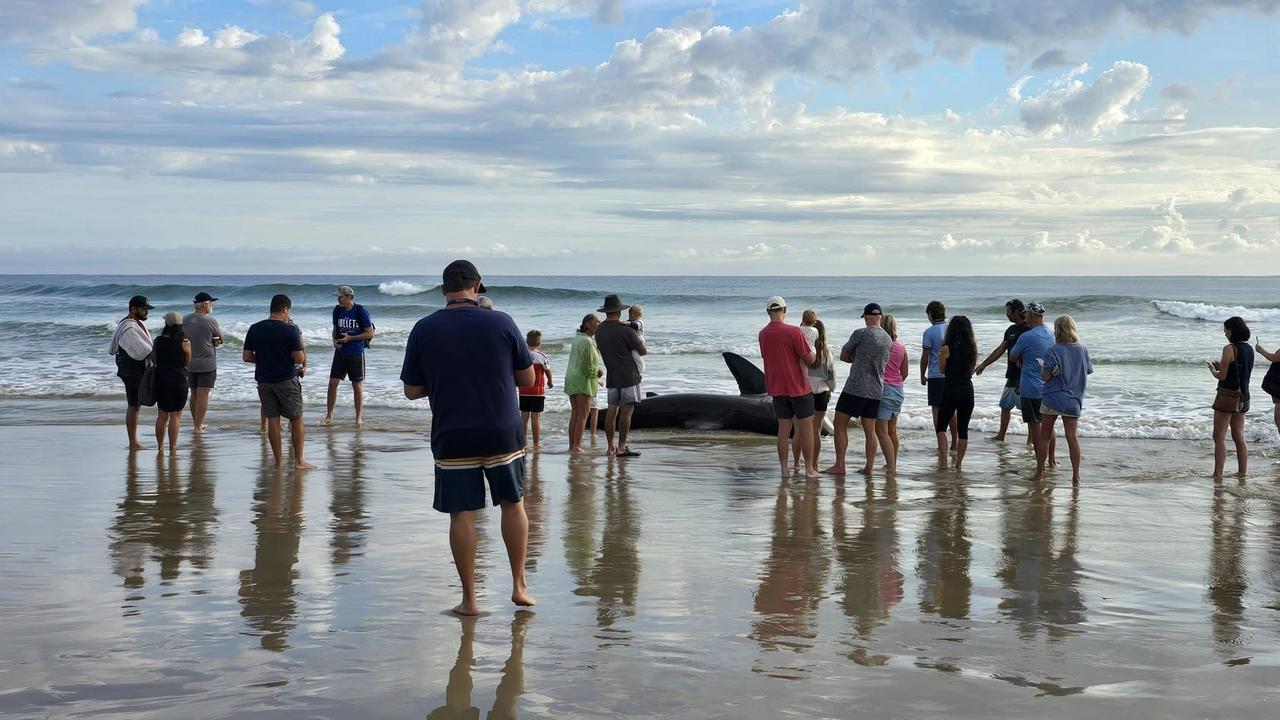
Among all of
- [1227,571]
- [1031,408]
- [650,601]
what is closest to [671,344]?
[1031,408]

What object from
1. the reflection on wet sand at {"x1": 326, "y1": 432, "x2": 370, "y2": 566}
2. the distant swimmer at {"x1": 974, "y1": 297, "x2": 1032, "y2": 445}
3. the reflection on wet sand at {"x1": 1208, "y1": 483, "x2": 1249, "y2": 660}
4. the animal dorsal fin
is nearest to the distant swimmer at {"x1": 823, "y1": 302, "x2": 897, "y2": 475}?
the distant swimmer at {"x1": 974, "y1": 297, "x2": 1032, "y2": 445}

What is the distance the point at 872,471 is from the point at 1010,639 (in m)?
5.94

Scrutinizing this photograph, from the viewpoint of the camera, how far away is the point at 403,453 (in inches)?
486

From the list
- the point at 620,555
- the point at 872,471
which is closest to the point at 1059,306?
the point at 872,471

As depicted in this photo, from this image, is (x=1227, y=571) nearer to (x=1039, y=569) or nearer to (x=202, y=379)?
(x=1039, y=569)

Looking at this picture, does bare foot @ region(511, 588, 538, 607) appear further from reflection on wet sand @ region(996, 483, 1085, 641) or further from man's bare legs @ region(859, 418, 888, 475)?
man's bare legs @ region(859, 418, 888, 475)

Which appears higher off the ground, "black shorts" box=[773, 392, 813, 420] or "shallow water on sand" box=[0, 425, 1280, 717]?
"black shorts" box=[773, 392, 813, 420]

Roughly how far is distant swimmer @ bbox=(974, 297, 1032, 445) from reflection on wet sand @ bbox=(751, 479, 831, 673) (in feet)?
12.1

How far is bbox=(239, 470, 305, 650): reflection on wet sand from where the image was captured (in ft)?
17.7

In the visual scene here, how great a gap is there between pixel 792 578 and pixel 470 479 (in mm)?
2083

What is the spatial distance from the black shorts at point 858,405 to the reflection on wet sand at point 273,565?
501cm

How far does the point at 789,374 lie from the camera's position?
10.5 m

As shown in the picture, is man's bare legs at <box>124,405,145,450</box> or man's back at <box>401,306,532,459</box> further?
man's bare legs at <box>124,405,145,450</box>

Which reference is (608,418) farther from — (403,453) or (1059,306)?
(1059,306)
